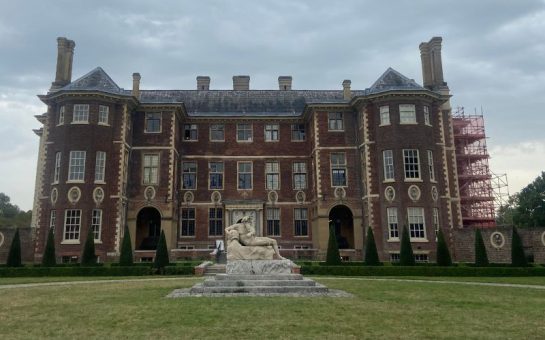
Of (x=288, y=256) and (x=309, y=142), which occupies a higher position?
(x=309, y=142)

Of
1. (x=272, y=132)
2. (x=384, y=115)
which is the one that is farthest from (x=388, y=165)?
(x=272, y=132)

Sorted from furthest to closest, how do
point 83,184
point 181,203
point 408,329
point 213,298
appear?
point 181,203
point 83,184
point 213,298
point 408,329

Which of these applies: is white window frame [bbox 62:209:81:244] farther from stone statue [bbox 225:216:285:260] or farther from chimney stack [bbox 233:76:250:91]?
chimney stack [bbox 233:76:250:91]

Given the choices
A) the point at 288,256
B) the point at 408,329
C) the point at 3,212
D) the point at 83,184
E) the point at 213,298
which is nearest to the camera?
the point at 408,329

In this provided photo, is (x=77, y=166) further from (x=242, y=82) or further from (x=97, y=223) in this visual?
(x=242, y=82)

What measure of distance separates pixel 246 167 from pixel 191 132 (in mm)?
5700

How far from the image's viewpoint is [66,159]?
1178 inches

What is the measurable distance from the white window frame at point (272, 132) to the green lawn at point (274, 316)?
2378cm

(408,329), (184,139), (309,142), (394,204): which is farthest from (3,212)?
(408,329)

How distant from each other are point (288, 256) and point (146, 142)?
14420mm

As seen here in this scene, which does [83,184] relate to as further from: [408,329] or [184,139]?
[408,329]

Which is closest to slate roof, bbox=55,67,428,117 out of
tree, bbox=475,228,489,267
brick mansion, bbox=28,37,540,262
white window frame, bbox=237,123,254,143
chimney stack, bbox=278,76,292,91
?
brick mansion, bbox=28,37,540,262

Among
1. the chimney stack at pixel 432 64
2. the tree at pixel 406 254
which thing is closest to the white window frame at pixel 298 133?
the chimney stack at pixel 432 64

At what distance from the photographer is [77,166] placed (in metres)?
30.0
